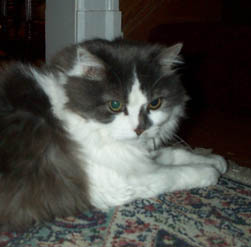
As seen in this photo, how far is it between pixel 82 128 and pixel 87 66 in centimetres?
27

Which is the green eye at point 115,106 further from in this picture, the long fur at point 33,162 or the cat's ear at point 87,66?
the long fur at point 33,162

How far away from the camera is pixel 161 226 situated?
1.42 metres

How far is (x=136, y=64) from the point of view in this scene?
4.88 feet

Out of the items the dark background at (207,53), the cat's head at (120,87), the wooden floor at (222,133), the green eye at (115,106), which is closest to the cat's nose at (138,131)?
the cat's head at (120,87)

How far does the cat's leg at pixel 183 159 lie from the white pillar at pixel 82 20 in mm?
1432

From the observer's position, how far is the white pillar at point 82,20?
9.52 feet

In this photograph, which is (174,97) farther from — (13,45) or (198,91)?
(13,45)

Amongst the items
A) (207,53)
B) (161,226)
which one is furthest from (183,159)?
(207,53)

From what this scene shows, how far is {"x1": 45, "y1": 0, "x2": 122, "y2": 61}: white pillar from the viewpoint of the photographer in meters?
2.90

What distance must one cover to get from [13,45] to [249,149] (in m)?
4.05

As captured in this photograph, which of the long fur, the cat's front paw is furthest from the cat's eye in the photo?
the cat's front paw

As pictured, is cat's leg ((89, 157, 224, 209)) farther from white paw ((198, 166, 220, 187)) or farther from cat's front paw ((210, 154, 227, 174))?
Answer: cat's front paw ((210, 154, 227, 174))

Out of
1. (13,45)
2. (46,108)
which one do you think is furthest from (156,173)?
(13,45)

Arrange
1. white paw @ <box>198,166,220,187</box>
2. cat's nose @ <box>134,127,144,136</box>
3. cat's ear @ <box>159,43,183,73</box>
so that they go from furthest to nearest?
white paw @ <box>198,166,220,187</box>
cat's ear @ <box>159,43,183,73</box>
cat's nose @ <box>134,127,144,136</box>
